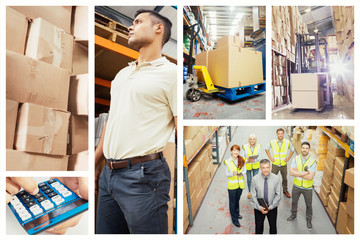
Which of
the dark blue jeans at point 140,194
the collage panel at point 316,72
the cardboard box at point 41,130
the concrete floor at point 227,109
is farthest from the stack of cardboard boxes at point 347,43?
the cardboard box at point 41,130

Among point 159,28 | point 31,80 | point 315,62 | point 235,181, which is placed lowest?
point 235,181

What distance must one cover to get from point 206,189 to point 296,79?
3.71 ft

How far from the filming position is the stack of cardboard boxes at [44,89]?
1.22 meters

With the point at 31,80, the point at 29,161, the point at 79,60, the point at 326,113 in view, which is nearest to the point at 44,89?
the point at 31,80

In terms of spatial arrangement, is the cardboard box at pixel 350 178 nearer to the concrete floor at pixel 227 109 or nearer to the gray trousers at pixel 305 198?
the gray trousers at pixel 305 198

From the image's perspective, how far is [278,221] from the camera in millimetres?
1456

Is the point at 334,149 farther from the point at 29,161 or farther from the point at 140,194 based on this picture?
the point at 29,161

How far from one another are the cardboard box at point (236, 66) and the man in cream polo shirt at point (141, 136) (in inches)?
17.2

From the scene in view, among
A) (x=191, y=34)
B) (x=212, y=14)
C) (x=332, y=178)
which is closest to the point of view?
(x=212, y=14)

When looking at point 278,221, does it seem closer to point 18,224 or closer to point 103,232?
point 103,232

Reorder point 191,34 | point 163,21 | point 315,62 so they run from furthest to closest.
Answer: point 315,62 < point 191,34 < point 163,21

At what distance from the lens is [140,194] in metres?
1.11

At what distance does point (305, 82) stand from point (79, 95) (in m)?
1.71
